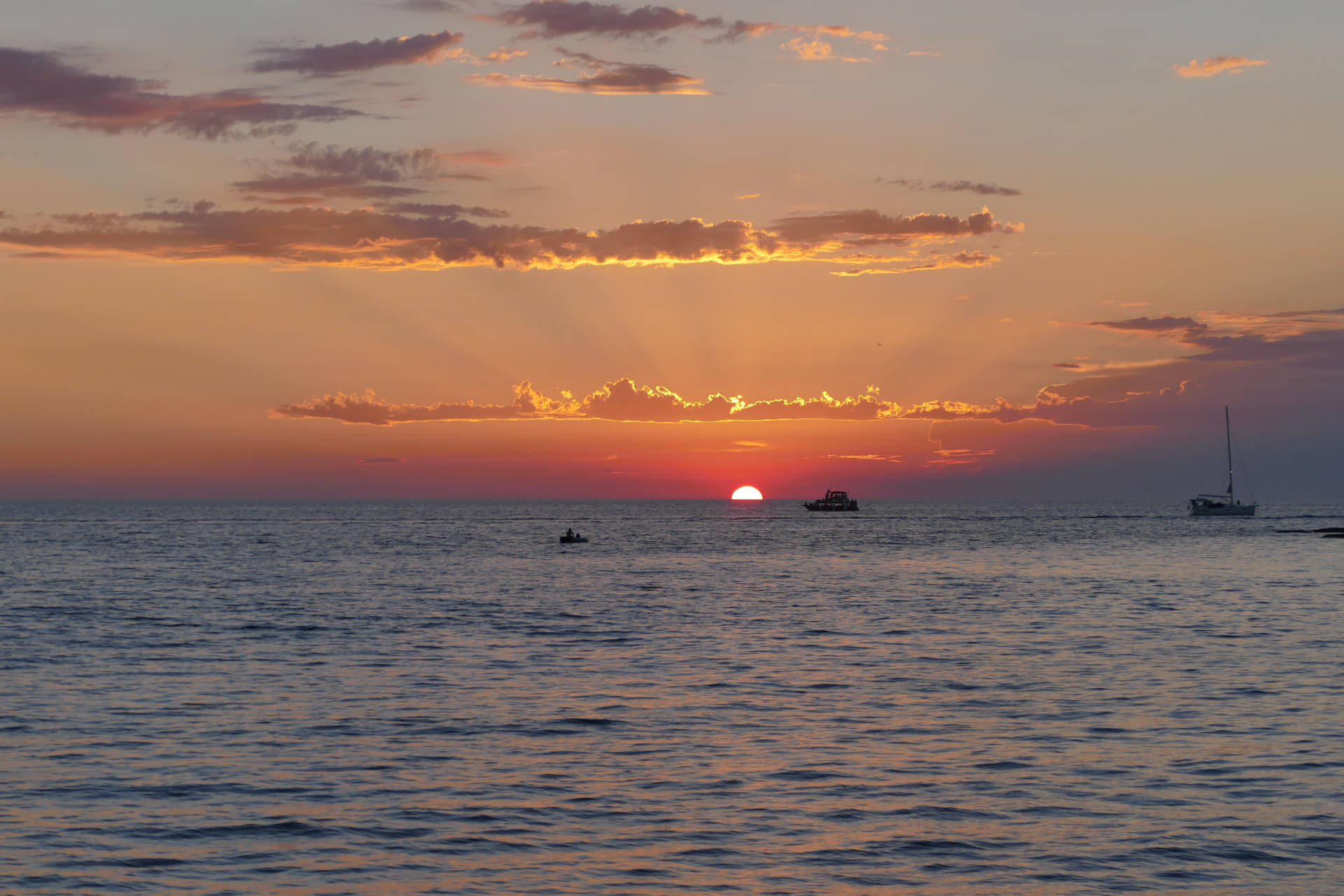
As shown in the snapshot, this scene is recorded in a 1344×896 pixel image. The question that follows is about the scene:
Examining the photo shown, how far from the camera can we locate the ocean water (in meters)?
18.5

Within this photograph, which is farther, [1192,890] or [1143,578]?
[1143,578]

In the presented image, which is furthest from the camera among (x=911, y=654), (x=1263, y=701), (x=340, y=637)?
(x=340, y=637)

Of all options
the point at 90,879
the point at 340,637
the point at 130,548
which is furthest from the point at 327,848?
the point at 130,548

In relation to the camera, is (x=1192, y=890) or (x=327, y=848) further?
(x=327, y=848)

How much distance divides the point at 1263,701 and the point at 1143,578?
2222 inches

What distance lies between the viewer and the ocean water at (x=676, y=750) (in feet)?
60.8

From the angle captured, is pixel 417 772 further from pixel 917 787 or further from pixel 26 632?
pixel 26 632

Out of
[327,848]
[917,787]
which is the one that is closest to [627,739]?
[917,787]

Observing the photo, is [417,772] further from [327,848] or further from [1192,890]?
[1192,890]

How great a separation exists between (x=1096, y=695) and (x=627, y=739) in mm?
14404

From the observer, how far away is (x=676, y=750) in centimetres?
2662

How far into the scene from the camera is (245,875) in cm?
1808

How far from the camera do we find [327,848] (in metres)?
19.5

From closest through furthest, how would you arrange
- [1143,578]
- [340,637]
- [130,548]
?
[340,637], [1143,578], [130,548]
